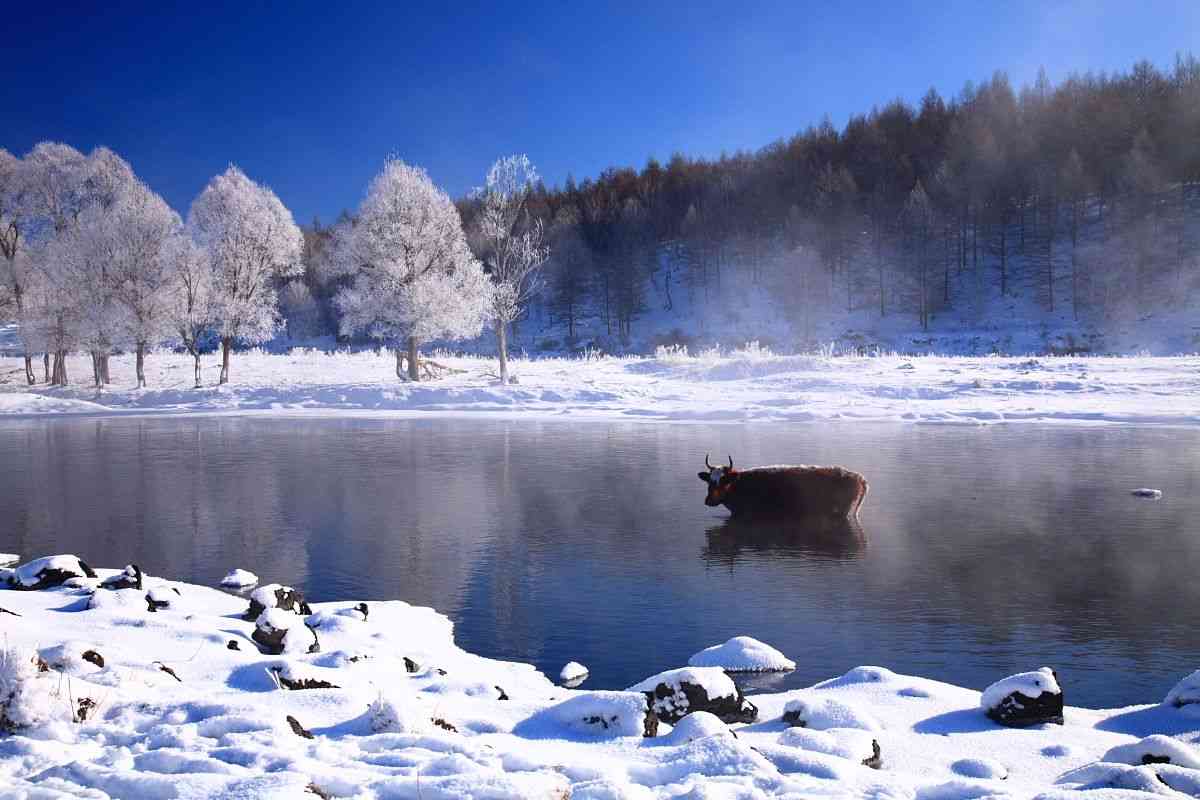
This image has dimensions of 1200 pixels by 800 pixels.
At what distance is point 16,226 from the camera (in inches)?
1687

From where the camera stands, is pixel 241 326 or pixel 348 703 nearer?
pixel 348 703

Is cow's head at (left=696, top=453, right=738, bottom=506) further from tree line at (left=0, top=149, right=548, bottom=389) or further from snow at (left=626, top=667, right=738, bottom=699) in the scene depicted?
tree line at (left=0, top=149, right=548, bottom=389)

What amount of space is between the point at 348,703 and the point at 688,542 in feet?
19.0

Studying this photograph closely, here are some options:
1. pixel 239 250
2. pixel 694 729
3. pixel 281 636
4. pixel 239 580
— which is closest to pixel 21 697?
pixel 281 636

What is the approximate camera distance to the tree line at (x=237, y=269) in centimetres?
3872

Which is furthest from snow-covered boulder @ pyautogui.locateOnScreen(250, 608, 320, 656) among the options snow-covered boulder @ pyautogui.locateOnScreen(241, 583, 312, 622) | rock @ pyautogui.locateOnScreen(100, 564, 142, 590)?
rock @ pyautogui.locateOnScreen(100, 564, 142, 590)

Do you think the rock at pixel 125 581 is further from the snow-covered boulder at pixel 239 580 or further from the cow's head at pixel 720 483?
the cow's head at pixel 720 483

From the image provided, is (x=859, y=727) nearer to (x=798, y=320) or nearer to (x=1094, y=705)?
(x=1094, y=705)

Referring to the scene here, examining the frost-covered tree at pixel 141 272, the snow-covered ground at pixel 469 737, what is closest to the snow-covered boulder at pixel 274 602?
the snow-covered ground at pixel 469 737

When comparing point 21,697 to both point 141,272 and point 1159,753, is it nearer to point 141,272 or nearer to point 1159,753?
point 1159,753

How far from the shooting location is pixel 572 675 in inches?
246

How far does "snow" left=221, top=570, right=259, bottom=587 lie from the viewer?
862cm

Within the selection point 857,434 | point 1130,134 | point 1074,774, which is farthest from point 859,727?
point 1130,134

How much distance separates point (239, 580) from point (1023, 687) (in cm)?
676
